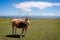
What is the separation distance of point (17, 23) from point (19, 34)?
15 centimetres

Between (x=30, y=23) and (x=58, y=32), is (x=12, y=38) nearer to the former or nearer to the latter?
(x=30, y=23)

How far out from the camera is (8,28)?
4609mm

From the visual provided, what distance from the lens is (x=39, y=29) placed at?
4.68 metres

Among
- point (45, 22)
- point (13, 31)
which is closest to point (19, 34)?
point (13, 31)

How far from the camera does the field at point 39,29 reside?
4512 millimetres

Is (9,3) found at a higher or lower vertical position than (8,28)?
higher

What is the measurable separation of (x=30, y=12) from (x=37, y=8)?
0.35 ft

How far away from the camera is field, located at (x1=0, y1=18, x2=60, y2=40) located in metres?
4.51

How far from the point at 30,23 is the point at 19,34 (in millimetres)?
207

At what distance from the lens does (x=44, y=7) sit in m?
4.54

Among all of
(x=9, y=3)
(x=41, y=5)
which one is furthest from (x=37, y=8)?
(x=9, y=3)

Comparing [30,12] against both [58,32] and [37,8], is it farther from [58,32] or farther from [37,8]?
[58,32]

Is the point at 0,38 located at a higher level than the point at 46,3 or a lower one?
lower

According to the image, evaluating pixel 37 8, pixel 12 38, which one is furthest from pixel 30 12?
pixel 12 38
